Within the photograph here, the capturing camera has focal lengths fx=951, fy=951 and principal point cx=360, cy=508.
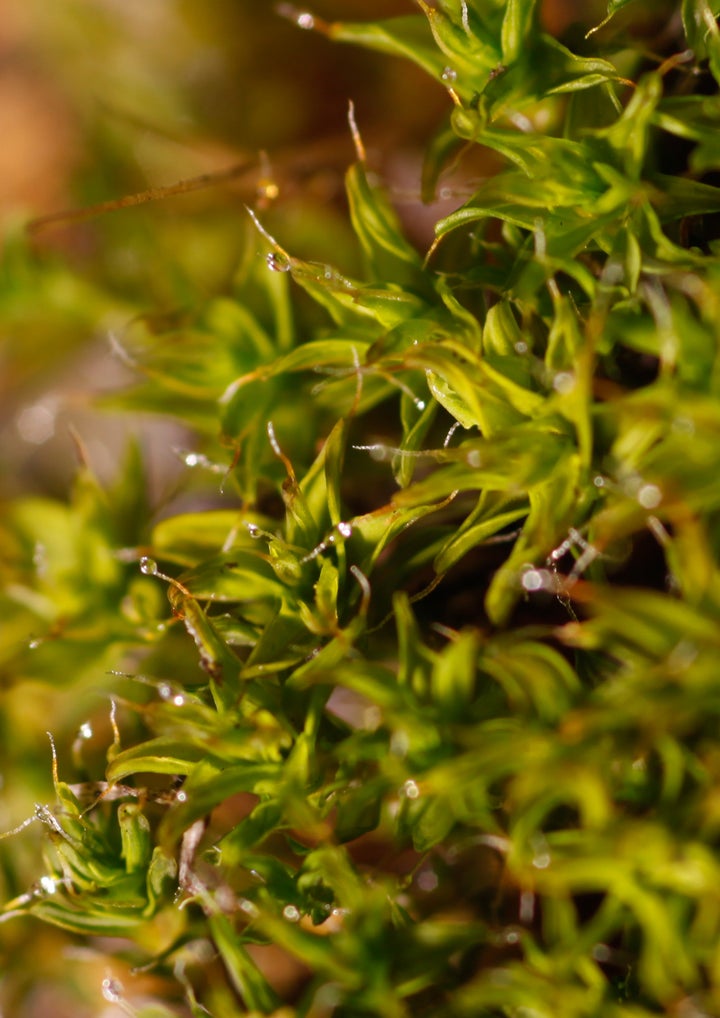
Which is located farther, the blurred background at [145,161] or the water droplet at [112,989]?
the blurred background at [145,161]

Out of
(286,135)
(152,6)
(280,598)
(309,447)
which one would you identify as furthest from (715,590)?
(152,6)

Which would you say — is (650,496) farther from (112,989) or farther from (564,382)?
(112,989)

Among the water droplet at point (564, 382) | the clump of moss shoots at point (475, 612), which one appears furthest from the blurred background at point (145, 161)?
the water droplet at point (564, 382)

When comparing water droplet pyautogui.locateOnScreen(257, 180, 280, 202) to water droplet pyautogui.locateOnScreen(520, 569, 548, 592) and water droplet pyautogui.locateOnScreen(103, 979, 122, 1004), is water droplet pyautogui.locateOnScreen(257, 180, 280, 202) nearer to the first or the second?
water droplet pyautogui.locateOnScreen(520, 569, 548, 592)

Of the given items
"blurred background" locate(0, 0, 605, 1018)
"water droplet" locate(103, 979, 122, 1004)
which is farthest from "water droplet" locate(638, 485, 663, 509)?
"blurred background" locate(0, 0, 605, 1018)

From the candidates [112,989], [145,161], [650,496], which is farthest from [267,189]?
[112,989]

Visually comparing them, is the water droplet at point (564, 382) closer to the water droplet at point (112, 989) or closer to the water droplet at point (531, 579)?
the water droplet at point (531, 579)

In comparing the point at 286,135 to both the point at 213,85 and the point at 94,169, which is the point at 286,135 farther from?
the point at 94,169
